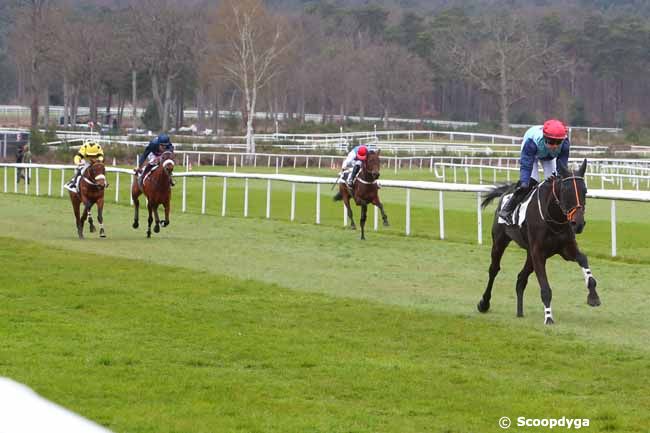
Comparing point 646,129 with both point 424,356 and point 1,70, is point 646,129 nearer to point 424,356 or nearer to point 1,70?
point 1,70

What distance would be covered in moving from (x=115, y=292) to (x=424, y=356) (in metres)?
4.55

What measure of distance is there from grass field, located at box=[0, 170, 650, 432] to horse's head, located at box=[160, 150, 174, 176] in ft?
4.96

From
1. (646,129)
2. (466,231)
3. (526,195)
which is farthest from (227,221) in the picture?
(646,129)

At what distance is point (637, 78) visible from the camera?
11094 cm

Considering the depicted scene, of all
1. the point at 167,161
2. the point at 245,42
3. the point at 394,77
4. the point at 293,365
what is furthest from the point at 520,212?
the point at 394,77

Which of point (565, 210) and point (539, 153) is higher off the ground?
point (539, 153)

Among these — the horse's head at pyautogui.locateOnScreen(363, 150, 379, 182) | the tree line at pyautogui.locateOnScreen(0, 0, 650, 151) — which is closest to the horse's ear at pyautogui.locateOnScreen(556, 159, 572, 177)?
the horse's head at pyautogui.locateOnScreen(363, 150, 379, 182)

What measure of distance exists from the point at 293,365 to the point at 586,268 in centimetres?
298

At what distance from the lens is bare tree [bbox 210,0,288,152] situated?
69.8 metres

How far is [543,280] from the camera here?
32.9ft

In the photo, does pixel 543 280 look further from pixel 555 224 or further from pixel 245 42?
pixel 245 42

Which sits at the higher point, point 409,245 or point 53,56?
point 53,56

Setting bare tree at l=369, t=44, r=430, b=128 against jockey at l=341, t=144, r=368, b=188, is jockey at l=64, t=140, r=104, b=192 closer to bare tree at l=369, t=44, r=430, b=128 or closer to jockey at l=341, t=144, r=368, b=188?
jockey at l=341, t=144, r=368, b=188

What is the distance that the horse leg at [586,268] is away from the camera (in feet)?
32.5
